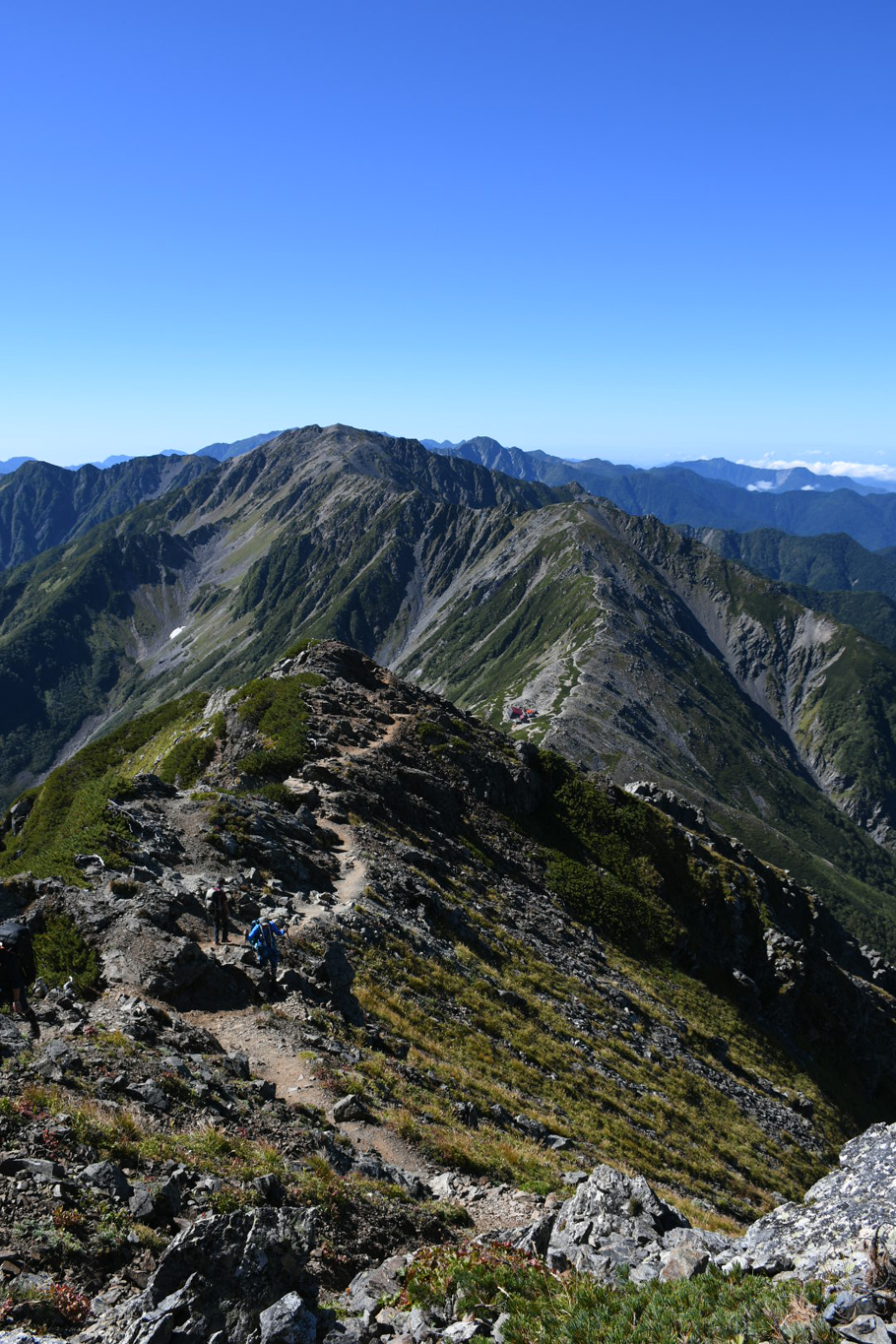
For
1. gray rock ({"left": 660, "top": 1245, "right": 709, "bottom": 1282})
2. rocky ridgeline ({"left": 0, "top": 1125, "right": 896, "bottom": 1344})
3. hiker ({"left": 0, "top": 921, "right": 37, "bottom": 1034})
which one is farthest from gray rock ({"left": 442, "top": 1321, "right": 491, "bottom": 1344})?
hiker ({"left": 0, "top": 921, "right": 37, "bottom": 1034})

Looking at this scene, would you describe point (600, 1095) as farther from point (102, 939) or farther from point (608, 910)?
point (608, 910)

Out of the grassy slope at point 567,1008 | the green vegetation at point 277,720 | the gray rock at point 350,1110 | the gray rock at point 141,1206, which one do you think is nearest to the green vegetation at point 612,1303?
the gray rock at point 141,1206

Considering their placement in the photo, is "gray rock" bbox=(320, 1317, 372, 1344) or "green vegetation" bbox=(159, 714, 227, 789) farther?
"green vegetation" bbox=(159, 714, 227, 789)

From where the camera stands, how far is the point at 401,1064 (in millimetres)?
23875

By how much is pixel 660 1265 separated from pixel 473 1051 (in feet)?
53.3

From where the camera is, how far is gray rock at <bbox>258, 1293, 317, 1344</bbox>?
10.4 metres

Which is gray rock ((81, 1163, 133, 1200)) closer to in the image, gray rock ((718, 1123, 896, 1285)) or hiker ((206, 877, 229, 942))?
gray rock ((718, 1123, 896, 1285))

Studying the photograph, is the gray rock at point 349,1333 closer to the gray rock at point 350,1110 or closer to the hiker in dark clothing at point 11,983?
the gray rock at point 350,1110

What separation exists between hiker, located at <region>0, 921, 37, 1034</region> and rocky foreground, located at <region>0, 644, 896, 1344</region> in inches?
33.1

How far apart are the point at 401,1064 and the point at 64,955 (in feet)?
36.4

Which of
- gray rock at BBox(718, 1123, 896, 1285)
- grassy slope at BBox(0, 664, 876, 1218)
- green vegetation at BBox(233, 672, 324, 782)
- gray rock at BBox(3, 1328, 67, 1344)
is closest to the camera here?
gray rock at BBox(3, 1328, 67, 1344)

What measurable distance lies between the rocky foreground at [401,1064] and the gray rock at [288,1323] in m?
0.05

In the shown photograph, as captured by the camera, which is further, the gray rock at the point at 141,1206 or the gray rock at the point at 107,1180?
the gray rock at the point at 107,1180

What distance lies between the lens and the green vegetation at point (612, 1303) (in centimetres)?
1100
